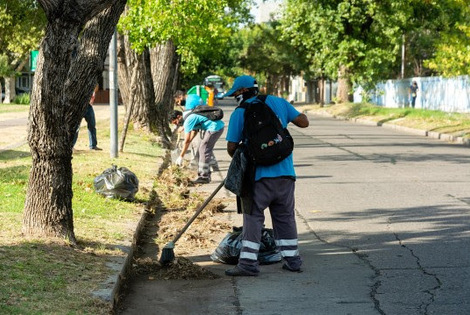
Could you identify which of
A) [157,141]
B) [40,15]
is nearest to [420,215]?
[157,141]

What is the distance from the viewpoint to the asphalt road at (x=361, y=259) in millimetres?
6918

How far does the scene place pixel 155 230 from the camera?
10.8 meters

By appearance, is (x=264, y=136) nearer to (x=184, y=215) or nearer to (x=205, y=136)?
(x=184, y=215)

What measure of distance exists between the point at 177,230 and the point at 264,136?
9.43 ft

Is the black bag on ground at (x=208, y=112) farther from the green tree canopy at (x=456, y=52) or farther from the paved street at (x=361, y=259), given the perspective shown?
the green tree canopy at (x=456, y=52)

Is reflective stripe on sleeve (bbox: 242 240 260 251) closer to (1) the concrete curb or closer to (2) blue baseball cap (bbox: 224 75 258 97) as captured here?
(2) blue baseball cap (bbox: 224 75 258 97)

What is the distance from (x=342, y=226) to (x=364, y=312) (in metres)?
4.11

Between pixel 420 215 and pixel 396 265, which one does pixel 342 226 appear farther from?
pixel 396 265

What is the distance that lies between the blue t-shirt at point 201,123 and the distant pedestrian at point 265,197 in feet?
24.3

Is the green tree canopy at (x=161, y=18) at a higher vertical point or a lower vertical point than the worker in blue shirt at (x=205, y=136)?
higher

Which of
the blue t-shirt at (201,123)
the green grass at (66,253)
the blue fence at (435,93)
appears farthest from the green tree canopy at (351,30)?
the green grass at (66,253)

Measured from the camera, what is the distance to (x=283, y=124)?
8.17m

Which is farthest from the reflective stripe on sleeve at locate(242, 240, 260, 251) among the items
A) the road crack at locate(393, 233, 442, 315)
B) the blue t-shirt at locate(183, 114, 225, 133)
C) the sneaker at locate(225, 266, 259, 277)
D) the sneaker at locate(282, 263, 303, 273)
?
the blue t-shirt at locate(183, 114, 225, 133)

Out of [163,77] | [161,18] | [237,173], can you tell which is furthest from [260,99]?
[163,77]
